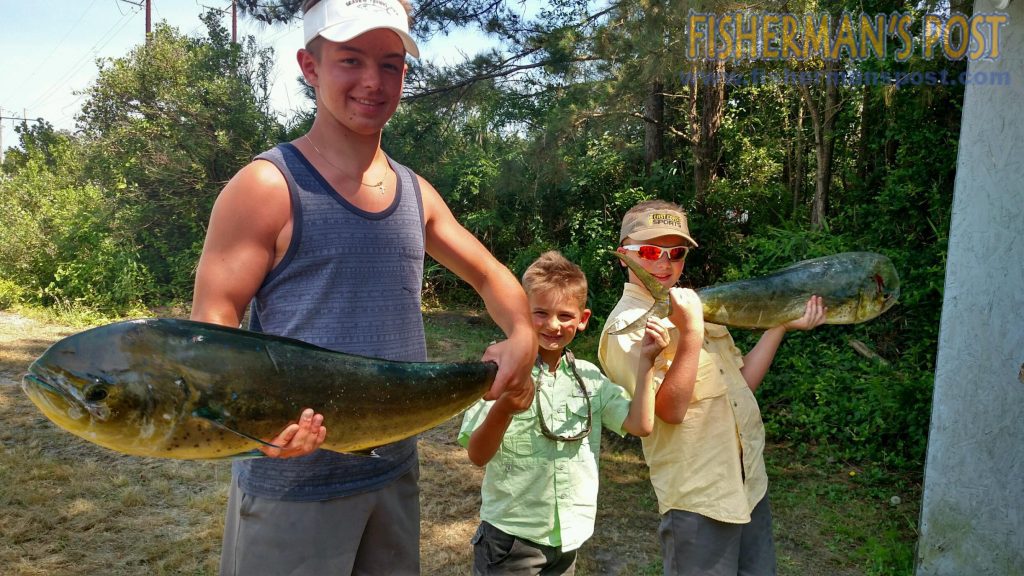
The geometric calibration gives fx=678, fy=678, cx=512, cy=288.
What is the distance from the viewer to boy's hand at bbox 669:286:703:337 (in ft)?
8.15

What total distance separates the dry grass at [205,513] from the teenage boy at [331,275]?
2742 mm

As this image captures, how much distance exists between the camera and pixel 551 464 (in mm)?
2654

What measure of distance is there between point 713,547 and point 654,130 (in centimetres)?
852

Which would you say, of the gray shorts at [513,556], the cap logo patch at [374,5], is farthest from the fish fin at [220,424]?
the gray shorts at [513,556]

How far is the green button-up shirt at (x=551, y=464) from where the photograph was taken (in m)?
2.58

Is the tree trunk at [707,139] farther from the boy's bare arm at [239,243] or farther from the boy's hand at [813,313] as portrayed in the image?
the boy's bare arm at [239,243]

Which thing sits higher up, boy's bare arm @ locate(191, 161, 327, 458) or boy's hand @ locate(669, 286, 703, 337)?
boy's bare arm @ locate(191, 161, 327, 458)

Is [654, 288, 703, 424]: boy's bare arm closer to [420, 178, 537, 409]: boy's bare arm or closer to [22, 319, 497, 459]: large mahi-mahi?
[420, 178, 537, 409]: boy's bare arm

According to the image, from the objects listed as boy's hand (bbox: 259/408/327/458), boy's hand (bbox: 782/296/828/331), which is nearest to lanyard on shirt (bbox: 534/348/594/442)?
boy's hand (bbox: 782/296/828/331)

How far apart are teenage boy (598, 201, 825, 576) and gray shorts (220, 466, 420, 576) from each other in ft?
4.05

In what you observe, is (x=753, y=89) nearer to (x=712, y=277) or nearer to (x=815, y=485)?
(x=712, y=277)

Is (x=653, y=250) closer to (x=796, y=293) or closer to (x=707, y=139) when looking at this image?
(x=796, y=293)

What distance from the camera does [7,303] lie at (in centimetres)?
1393

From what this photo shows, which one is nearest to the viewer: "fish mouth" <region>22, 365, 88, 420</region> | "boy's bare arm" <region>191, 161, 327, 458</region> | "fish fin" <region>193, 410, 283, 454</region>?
"fish mouth" <region>22, 365, 88, 420</region>
